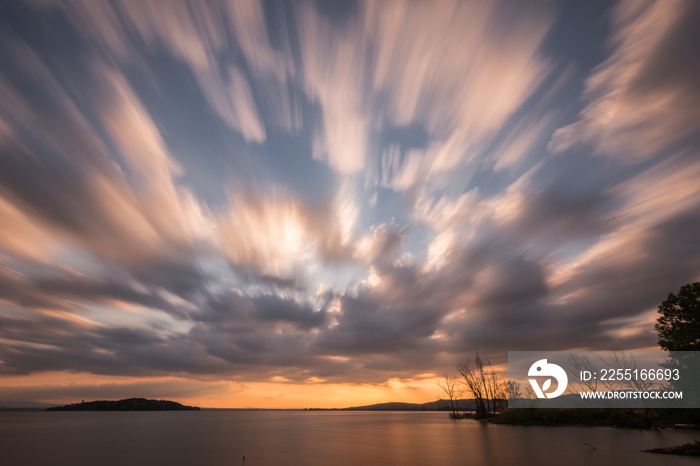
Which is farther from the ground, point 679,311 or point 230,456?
point 679,311

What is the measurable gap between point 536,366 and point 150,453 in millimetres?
79785

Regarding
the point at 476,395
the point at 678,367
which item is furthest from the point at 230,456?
the point at 476,395

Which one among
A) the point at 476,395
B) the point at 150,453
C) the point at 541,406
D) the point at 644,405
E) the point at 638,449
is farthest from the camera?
the point at 476,395

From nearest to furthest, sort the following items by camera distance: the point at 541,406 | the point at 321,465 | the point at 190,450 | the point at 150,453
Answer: the point at 321,465, the point at 150,453, the point at 190,450, the point at 541,406

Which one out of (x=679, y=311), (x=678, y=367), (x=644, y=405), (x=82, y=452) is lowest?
(x=82, y=452)

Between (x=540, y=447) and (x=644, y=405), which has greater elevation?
(x=644, y=405)

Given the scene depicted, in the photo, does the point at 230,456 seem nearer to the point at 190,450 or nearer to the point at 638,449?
the point at 190,450

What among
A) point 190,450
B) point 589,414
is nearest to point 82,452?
point 190,450

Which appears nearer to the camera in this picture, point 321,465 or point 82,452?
point 321,465

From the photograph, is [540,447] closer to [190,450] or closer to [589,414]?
[190,450]

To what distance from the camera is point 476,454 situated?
46.8 meters

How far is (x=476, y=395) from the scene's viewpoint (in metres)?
145

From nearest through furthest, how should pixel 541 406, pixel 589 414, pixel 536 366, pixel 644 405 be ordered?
pixel 644 405 → pixel 536 366 → pixel 589 414 → pixel 541 406

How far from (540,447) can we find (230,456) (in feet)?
148
